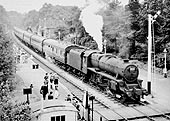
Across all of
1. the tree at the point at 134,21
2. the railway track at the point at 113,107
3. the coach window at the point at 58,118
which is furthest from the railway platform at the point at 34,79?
the tree at the point at 134,21

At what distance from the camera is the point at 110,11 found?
132 ft

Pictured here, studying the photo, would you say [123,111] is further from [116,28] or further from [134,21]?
[116,28]

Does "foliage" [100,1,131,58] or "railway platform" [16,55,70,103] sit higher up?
"foliage" [100,1,131,58]

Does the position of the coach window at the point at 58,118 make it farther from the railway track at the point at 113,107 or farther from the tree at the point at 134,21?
the tree at the point at 134,21

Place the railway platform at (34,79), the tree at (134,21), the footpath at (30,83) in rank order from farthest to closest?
Result: the tree at (134,21) → the railway platform at (34,79) → the footpath at (30,83)

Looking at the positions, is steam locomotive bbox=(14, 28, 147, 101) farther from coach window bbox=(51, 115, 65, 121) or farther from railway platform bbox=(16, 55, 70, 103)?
coach window bbox=(51, 115, 65, 121)

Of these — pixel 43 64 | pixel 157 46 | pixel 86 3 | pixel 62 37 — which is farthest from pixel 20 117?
pixel 62 37

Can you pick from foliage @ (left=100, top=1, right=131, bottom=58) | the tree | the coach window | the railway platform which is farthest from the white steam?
the coach window

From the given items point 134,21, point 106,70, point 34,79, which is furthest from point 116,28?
point 106,70

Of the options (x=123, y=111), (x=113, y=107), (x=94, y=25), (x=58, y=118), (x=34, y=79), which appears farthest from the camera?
(x=94, y=25)

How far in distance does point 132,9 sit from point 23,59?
A: 45.7 ft

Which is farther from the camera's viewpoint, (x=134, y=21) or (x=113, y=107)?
(x=134, y=21)

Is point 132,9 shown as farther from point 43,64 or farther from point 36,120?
point 36,120

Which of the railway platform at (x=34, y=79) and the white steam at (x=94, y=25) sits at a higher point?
the white steam at (x=94, y=25)
